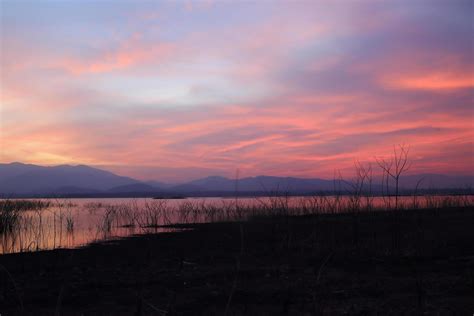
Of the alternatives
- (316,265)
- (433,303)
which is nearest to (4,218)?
(316,265)

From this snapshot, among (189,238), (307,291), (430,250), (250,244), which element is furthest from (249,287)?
(189,238)

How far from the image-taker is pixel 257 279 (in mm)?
8711

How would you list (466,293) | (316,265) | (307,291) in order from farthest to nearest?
(316,265)
(307,291)
(466,293)

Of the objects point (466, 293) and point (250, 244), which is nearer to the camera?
point (466, 293)

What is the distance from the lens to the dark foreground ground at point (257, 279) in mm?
6562

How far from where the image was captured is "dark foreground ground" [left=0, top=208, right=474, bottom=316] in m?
6.56

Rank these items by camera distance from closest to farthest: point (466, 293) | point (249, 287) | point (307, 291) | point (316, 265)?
1. point (466, 293)
2. point (307, 291)
3. point (249, 287)
4. point (316, 265)

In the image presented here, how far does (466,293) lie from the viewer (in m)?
6.87

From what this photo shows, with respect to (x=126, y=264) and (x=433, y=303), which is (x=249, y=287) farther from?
(x=126, y=264)

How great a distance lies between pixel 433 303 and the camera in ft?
20.9

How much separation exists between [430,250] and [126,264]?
829cm

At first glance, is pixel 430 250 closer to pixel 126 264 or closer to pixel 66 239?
pixel 126 264

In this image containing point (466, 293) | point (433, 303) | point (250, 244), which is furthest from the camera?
point (250, 244)

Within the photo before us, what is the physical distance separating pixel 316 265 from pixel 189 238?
911 cm
